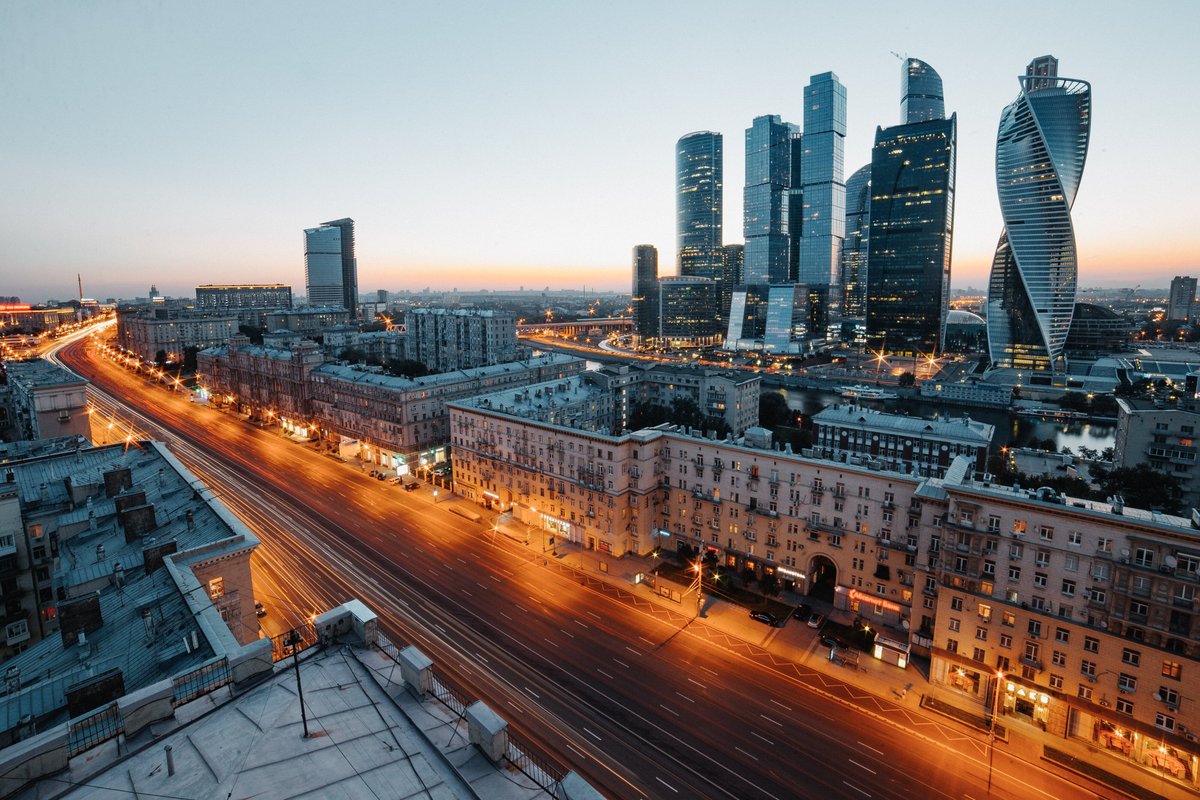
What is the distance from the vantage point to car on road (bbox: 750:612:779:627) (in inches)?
2217

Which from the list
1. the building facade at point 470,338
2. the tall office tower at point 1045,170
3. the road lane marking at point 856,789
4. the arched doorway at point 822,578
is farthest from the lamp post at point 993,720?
the tall office tower at point 1045,170

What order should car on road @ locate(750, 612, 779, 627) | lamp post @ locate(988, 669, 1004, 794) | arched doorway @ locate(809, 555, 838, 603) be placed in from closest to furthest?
1. lamp post @ locate(988, 669, 1004, 794)
2. car on road @ locate(750, 612, 779, 627)
3. arched doorway @ locate(809, 555, 838, 603)

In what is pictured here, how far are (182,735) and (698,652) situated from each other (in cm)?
4287

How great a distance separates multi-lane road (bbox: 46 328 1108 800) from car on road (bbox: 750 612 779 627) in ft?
13.6

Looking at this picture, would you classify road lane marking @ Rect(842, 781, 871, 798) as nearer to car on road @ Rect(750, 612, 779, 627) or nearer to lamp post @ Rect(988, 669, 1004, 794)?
lamp post @ Rect(988, 669, 1004, 794)

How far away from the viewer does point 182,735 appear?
16359mm

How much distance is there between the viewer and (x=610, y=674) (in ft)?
158

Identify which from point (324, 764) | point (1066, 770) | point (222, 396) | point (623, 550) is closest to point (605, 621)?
point (623, 550)

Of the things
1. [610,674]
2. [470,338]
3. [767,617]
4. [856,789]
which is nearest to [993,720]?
[856,789]

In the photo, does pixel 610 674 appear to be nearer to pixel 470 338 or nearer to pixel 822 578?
pixel 822 578

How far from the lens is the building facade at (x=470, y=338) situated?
181250mm

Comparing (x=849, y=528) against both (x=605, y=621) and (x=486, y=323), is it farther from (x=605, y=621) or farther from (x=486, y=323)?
(x=486, y=323)

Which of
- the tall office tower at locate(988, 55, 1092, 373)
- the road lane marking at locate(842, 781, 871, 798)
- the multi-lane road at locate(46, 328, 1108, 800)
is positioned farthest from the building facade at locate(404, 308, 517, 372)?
the tall office tower at locate(988, 55, 1092, 373)

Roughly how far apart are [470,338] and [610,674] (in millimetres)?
150259
